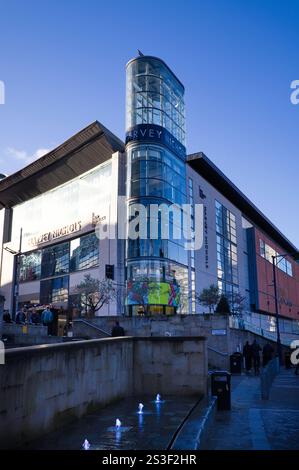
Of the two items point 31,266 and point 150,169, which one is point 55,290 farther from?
point 150,169

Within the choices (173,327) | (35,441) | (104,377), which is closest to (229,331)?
(173,327)

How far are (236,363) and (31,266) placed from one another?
4193 cm

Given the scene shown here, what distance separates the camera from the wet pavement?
649 cm

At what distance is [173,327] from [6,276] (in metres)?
43.3

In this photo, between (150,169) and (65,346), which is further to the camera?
(150,169)

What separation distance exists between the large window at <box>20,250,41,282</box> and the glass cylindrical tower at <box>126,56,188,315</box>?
21.5m

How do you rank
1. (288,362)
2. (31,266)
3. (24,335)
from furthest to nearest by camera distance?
(31,266) → (288,362) → (24,335)

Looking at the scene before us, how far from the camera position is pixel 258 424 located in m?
9.19

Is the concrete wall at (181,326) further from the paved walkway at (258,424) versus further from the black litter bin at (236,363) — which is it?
the paved walkway at (258,424)

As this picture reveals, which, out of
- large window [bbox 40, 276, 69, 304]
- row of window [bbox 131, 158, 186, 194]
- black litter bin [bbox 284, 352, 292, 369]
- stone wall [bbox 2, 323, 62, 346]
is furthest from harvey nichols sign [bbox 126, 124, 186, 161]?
stone wall [bbox 2, 323, 62, 346]

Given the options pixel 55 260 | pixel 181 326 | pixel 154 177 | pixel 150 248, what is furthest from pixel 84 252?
pixel 181 326

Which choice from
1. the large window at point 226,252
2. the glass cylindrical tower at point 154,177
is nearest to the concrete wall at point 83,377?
the glass cylindrical tower at point 154,177

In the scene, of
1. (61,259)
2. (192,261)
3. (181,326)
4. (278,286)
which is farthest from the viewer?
(278,286)
